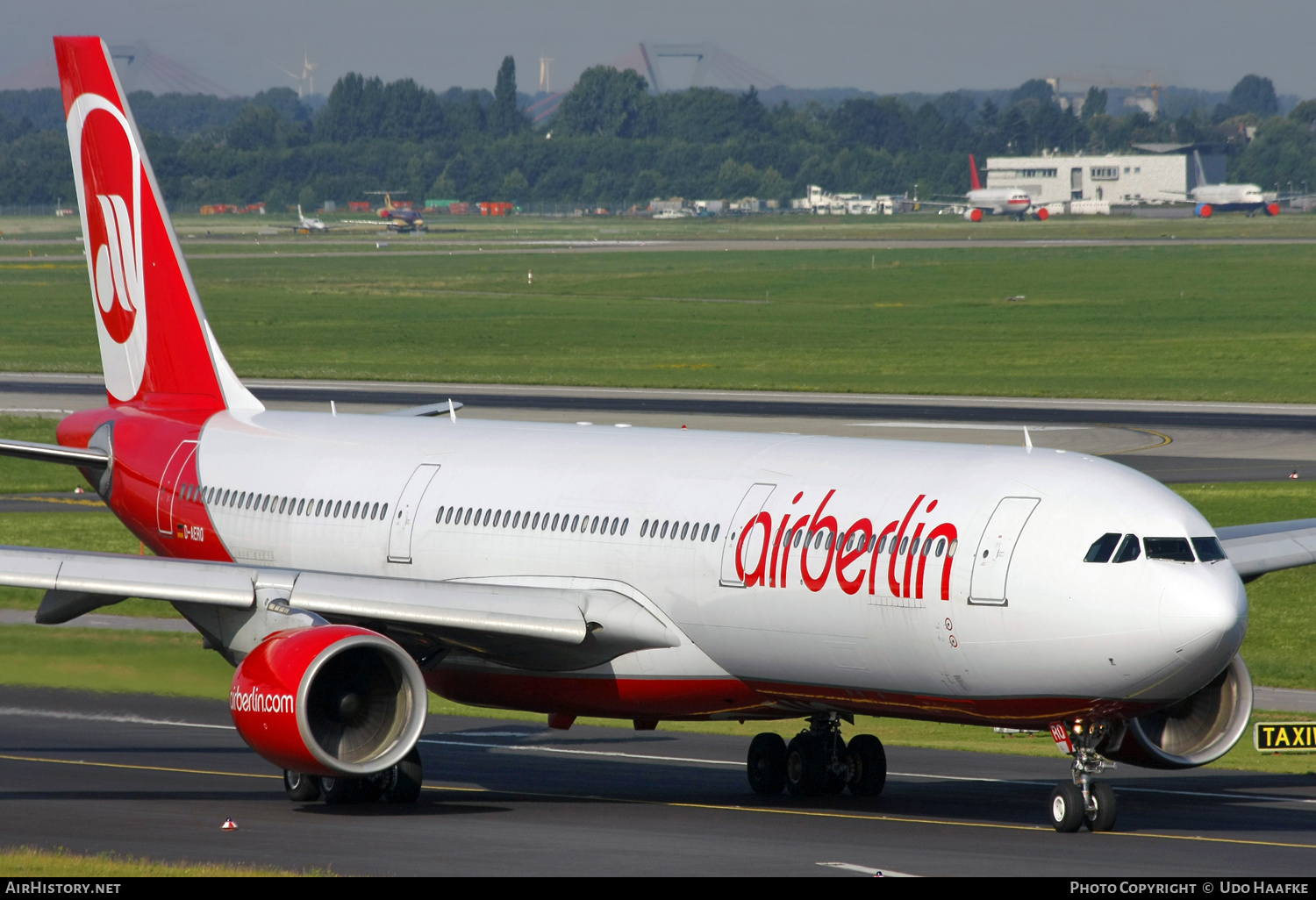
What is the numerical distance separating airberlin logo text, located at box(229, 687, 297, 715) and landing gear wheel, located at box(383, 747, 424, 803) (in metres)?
2.90

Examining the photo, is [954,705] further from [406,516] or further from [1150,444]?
[1150,444]

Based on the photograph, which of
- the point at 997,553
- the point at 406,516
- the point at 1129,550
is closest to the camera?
the point at 1129,550

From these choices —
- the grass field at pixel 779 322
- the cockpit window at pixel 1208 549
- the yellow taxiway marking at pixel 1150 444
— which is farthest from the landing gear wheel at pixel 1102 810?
the grass field at pixel 779 322

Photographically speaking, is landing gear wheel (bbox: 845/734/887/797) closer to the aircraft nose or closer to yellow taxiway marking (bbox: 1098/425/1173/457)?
the aircraft nose

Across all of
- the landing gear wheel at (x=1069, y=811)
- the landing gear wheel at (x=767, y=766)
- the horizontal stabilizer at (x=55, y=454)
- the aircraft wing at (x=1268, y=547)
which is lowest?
the landing gear wheel at (x=767, y=766)

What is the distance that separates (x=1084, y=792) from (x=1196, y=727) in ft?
9.97

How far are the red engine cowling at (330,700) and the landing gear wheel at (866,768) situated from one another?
22.0 feet

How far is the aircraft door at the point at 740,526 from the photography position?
26.2 m

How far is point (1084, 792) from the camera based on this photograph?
78.8ft

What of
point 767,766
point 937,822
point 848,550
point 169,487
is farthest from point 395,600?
point 169,487

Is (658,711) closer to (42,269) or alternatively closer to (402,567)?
(402,567)

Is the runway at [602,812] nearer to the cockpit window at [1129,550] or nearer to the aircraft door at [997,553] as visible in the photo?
the aircraft door at [997,553]

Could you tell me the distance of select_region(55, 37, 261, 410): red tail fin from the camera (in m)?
35.9
